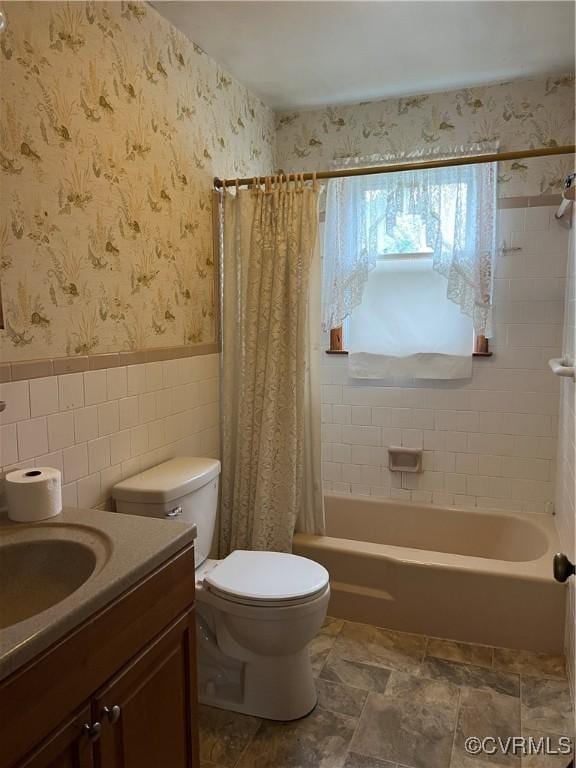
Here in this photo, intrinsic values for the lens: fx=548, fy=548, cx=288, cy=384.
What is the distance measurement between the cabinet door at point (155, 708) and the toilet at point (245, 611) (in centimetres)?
46

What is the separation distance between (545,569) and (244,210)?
6.64 feet

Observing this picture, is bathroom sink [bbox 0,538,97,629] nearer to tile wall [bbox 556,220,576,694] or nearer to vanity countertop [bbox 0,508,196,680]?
vanity countertop [bbox 0,508,196,680]

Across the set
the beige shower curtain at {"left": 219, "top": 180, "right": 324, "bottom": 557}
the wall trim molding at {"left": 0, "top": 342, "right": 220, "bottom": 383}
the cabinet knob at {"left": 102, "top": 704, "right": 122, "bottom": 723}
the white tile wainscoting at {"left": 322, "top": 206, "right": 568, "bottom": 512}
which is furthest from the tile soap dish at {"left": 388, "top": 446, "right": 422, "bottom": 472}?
the cabinet knob at {"left": 102, "top": 704, "right": 122, "bottom": 723}

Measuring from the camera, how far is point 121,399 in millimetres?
1937

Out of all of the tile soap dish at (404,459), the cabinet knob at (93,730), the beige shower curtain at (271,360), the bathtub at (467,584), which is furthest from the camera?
the tile soap dish at (404,459)

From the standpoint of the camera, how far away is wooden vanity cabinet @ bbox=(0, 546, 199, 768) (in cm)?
88

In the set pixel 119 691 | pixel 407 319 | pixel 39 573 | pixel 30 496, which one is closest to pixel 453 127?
pixel 407 319

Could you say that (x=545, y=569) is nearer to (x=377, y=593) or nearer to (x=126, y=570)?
(x=377, y=593)

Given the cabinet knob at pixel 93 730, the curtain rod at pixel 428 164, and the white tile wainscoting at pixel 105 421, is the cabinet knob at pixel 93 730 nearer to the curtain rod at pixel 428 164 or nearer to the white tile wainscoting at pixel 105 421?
the white tile wainscoting at pixel 105 421

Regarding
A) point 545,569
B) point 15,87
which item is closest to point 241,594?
point 545,569

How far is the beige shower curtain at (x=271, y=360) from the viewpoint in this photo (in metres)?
2.42

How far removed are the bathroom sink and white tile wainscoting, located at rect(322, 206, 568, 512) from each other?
209 cm

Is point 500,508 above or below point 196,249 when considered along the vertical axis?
below
